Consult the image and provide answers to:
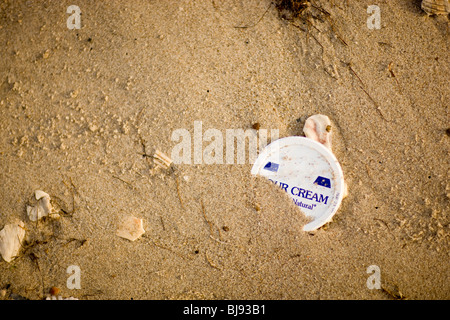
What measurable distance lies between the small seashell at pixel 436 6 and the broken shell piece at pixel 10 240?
12.9 feet

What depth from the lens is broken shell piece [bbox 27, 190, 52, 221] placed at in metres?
3.06

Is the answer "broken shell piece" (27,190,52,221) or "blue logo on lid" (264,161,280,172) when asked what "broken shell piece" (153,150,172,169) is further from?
"broken shell piece" (27,190,52,221)

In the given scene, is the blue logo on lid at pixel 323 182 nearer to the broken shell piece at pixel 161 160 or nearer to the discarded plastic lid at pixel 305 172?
the discarded plastic lid at pixel 305 172

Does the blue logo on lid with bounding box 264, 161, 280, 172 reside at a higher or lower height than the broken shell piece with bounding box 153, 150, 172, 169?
lower

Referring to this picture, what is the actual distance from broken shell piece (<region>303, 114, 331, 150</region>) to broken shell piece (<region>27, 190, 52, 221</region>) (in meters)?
2.26

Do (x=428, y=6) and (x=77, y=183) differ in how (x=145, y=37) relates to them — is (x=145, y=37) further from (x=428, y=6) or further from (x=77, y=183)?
(x=428, y=6)

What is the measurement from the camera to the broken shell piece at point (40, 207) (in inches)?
120

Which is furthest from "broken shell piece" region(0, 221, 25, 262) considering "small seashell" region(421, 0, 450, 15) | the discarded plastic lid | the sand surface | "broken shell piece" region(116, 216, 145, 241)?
"small seashell" region(421, 0, 450, 15)

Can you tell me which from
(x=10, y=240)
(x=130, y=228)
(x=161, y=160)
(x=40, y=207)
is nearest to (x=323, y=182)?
(x=161, y=160)

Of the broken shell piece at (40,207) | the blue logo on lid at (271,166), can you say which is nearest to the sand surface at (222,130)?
the broken shell piece at (40,207)

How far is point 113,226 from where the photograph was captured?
3074 mm

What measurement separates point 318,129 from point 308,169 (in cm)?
35
